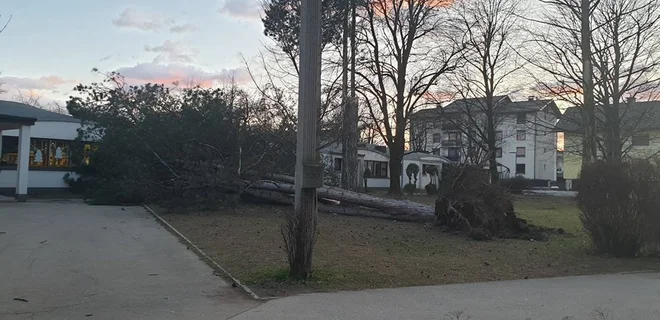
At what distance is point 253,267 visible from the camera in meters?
9.62

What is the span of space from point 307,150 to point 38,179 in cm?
2516

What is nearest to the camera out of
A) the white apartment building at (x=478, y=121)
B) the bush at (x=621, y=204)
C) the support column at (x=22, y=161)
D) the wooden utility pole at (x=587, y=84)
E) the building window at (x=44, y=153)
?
the bush at (x=621, y=204)

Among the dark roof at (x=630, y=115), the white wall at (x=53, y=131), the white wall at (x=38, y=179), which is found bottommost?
the white wall at (x=38, y=179)

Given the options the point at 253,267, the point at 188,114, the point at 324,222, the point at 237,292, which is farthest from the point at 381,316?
the point at 188,114

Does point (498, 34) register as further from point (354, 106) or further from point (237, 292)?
point (237, 292)

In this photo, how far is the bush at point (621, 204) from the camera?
11.5 meters

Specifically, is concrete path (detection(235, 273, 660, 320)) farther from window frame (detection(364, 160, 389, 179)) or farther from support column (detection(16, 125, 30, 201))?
window frame (detection(364, 160, 389, 179))

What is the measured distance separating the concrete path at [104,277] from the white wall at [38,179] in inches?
577

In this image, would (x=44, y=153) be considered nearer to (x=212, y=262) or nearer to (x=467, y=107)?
(x=212, y=262)

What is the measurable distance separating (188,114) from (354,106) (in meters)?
6.96

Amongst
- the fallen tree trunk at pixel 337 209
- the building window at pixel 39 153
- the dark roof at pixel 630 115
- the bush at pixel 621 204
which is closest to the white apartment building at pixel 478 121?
the dark roof at pixel 630 115

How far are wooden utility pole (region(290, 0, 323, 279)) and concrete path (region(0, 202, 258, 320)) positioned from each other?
1221 millimetres

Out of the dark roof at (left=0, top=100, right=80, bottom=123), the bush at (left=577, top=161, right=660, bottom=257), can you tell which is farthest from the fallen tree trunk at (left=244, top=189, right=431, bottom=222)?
the dark roof at (left=0, top=100, right=80, bottom=123)

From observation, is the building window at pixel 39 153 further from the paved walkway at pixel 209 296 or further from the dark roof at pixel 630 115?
the dark roof at pixel 630 115
